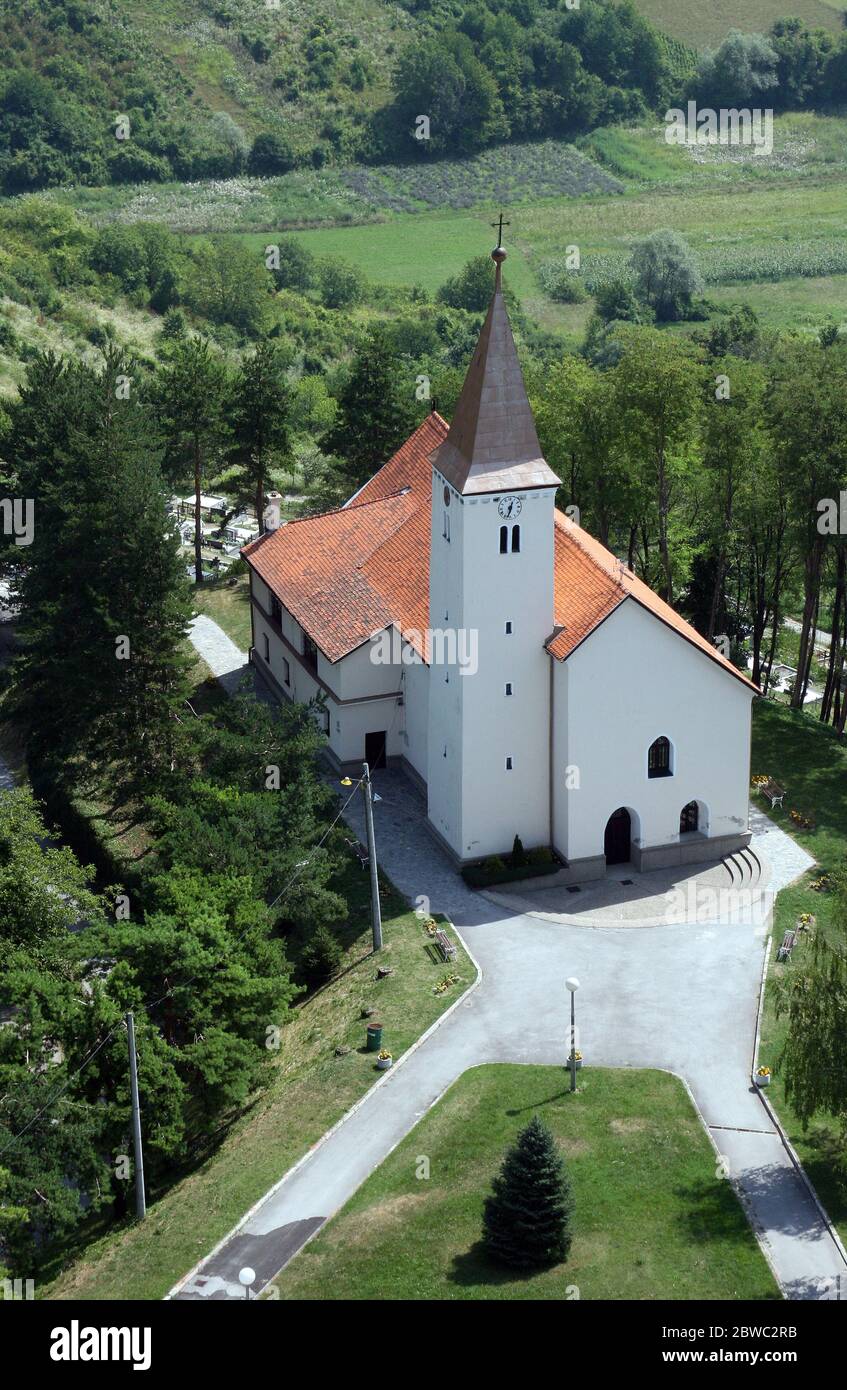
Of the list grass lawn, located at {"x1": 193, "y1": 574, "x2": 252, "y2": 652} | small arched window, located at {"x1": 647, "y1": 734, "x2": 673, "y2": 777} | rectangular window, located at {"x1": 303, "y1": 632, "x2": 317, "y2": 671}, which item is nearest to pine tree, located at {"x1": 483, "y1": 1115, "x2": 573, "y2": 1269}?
small arched window, located at {"x1": 647, "y1": 734, "x2": 673, "y2": 777}

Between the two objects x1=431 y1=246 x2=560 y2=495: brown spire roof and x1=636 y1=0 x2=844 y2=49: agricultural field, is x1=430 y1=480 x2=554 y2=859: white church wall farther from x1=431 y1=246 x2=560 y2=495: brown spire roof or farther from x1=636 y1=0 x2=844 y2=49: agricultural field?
x1=636 y1=0 x2=844 y2=49: agricultural field

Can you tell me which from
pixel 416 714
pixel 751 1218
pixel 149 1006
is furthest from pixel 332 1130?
pixel 416 714

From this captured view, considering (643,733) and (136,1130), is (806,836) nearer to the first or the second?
(643,733)

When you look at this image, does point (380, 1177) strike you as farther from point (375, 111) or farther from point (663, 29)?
point (663, 29)

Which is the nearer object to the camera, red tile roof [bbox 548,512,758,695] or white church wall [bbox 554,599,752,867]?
red tile roof [bbox 548,512,758,695]

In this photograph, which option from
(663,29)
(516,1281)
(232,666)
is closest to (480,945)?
(516,1281)

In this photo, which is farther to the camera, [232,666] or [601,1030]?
[232,666]

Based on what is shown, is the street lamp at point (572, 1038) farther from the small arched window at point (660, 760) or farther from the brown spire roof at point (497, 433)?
the brown spire roof at point (497, 433)
